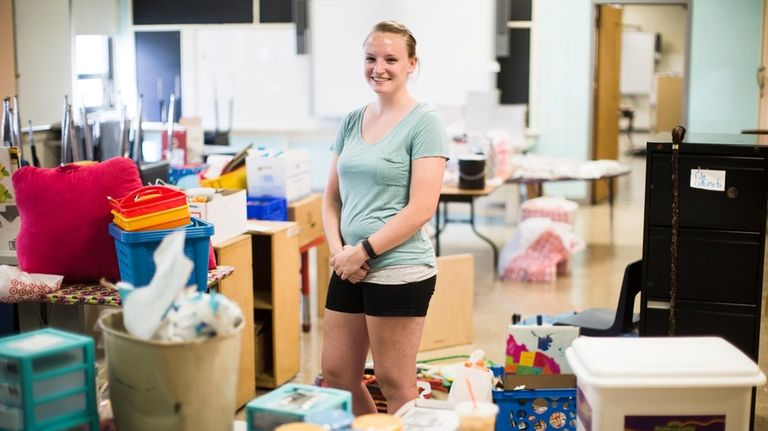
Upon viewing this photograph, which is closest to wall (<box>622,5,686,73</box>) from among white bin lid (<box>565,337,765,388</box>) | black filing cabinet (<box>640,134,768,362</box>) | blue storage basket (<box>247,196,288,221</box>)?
blue storage basket (<box>247,196,288,221</box>)

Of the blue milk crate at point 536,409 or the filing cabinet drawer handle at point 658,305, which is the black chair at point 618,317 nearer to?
the filing cabinet drawer handle at point 658,305

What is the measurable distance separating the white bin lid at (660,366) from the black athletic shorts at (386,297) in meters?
0.56

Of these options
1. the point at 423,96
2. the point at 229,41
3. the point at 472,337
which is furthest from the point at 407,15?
the point at 472,337

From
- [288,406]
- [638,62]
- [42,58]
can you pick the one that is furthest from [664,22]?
[288,406]

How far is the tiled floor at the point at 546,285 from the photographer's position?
500 centimetres

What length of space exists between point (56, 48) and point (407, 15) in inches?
129

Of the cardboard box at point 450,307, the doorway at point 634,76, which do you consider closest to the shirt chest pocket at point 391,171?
the cardboard box at point 450,307

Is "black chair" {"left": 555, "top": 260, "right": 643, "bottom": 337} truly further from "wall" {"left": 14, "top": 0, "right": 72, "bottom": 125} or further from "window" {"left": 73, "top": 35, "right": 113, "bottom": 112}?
"window" {"left": 73, "top": 35, "right": 113, "bottom": 112}

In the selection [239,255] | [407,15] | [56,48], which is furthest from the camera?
[407,15]

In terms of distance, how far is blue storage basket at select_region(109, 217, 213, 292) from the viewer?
2.89 m

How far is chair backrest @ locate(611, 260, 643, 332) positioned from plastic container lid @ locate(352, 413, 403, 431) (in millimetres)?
1834

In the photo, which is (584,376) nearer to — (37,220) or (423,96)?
(37,220)

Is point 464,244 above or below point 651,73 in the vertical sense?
below

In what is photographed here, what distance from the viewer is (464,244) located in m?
7.86
